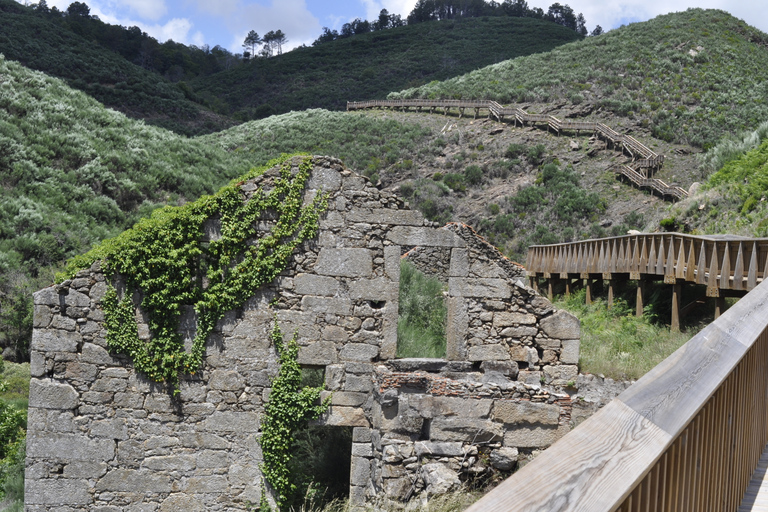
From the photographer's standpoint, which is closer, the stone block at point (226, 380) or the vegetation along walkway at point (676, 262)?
the stone block at point (226, 380)

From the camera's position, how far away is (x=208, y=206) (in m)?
9.12

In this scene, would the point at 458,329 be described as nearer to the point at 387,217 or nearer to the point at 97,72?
the point at 387,217

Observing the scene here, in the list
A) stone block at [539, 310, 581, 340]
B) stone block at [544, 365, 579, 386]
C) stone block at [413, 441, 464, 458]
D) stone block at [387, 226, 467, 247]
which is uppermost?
stone block at [387, 226, 467, 247]

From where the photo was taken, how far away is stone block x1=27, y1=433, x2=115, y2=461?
8.82m

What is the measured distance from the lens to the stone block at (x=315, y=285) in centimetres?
927

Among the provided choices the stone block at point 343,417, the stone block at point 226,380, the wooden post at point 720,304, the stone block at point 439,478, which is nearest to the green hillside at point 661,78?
the wooden post at point 720,304

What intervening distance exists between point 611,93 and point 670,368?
139 feet

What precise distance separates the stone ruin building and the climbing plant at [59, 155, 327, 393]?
181mm

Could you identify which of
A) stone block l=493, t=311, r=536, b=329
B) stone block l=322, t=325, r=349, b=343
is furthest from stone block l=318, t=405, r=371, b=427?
stone block l=493, t=311, r=536, b=329

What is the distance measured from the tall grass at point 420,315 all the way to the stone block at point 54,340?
570cm

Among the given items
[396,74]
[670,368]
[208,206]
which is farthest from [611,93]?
[670,368]

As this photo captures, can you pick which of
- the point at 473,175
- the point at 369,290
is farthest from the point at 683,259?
the point at 473,175

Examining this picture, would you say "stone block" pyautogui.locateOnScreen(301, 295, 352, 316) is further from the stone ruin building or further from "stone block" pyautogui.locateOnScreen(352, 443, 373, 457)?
"stone block" pyautogui.locateOnScreen(352, 443, 373, 457)

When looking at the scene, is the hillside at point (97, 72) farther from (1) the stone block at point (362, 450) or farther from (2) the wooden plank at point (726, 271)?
(2) the wooden plank at point (726, 271)
